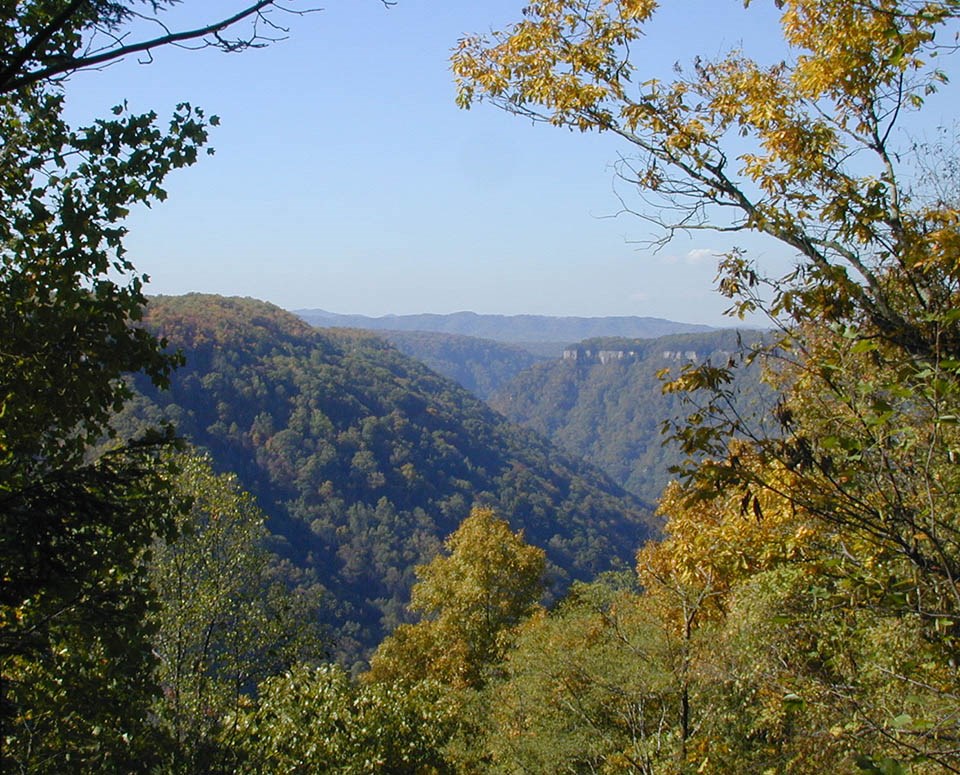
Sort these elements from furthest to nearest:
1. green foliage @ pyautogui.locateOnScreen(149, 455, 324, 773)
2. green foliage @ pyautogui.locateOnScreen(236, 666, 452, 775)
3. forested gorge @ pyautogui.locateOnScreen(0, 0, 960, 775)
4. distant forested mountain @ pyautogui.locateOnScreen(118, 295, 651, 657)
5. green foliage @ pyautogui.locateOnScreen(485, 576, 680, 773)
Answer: distant forested mountain @ pyautogui.locateOnScreen(118, 295, 651, 657) < green foliage @ pyautogui.locateOnScreen(485, 576, 680, 773) < green foliage @ pyautogui.locateOnScreen(149, 455, 324, 773) < green foliage @ pyautogui.locateOnScreen(236, 666, 452, 775) < forested gorge @ pyautogui.locateOnScreen(0, 0, 960, 775)

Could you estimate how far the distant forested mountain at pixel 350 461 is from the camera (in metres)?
102

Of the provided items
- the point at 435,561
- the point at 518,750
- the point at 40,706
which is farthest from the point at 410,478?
the point at 40,706

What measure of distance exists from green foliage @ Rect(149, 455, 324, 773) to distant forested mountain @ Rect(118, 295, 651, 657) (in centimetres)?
7055

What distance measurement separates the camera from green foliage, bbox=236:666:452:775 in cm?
814

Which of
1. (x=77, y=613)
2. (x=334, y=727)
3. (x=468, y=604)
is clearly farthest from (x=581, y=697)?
(x=468, y=604)

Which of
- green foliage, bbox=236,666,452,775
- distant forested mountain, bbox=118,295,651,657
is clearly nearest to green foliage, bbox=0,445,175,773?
green foliage, bbox=236,666,452,775

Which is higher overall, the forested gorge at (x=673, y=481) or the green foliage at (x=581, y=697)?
the forested gorge at (x=673, y=481)

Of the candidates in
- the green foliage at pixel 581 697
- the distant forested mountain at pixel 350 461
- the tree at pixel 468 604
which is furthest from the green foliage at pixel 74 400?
the distant forested mountain at pixel 350 461

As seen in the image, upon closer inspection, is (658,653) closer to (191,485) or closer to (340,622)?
(191,485)

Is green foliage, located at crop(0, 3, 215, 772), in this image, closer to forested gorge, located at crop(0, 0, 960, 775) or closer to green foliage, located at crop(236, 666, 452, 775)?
forested gorge, located at crop(0, 0, 960, 775)

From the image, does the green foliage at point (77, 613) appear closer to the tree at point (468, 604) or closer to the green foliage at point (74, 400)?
the green foliage at point (74, 400)

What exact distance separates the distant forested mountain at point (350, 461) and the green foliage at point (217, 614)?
7055 centimetres

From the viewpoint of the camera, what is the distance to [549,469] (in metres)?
164

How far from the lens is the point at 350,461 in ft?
401
